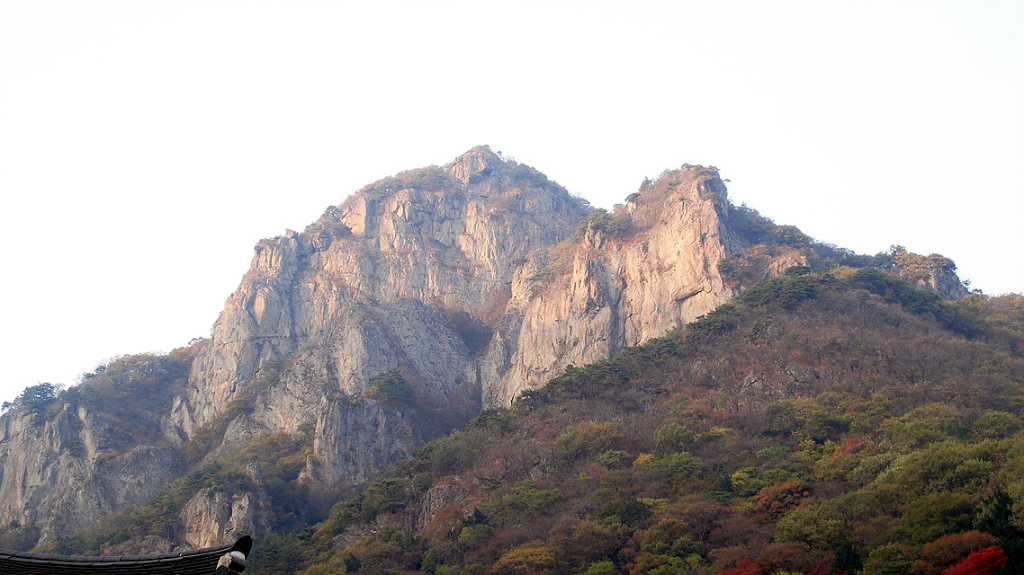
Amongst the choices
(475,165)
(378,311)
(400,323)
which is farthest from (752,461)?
(475,165)

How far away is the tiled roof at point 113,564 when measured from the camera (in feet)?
26.8

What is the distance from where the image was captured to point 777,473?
32.6m

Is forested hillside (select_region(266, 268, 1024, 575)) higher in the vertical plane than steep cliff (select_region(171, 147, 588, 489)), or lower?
lower

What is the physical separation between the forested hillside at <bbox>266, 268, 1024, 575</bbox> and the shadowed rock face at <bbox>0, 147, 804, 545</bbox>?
25.9 ft

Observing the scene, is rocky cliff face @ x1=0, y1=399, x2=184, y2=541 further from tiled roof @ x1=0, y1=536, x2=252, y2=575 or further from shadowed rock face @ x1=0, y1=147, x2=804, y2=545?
tiled roof @ x1=0, y1=536, x2=252, y2=575

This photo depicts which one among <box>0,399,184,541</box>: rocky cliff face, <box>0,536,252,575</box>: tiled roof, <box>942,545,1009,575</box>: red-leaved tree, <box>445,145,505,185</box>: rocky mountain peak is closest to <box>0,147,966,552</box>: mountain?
<box>0,399,184,541</box>: rocky cliff face

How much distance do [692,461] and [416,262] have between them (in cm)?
4479

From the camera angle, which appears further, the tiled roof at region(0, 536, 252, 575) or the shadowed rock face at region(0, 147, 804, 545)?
the shadowed rock face at region(0, 147, 804, 545)

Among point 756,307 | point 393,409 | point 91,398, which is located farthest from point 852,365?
point 91,398

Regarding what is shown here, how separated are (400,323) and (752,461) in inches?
1441

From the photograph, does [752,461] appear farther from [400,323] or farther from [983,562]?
[400,323]

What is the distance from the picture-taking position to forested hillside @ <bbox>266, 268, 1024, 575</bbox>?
26.1 m

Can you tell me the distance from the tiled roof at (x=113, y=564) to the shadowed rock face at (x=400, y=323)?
3666cm

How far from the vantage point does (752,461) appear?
115ft
